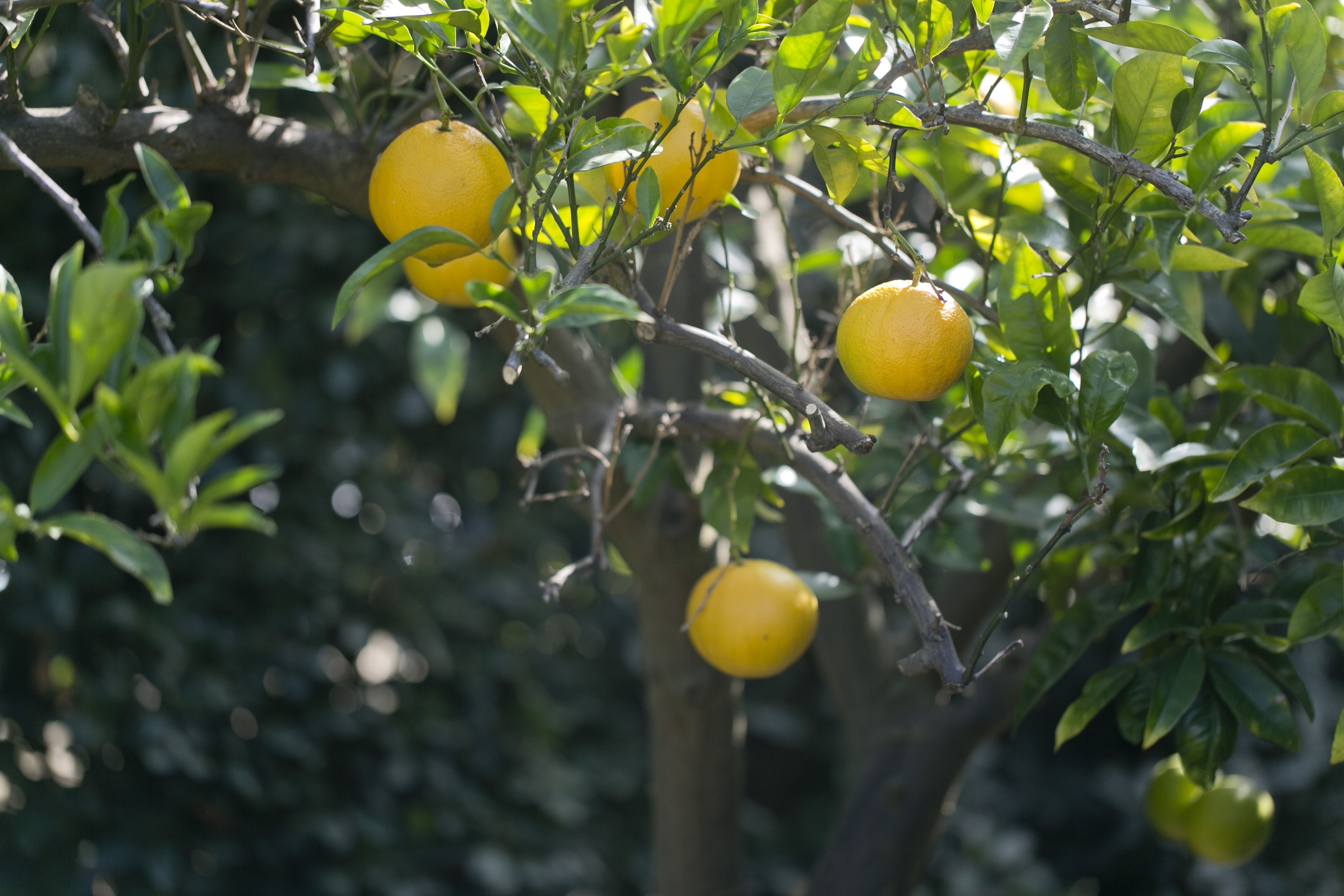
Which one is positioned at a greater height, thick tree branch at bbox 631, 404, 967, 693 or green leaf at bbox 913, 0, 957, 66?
green leaf at bbox 913, 0, 957, 66

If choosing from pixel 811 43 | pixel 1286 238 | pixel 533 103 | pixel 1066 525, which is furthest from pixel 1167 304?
pixel 533 103

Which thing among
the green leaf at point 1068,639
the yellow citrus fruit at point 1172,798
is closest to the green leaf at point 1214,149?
the green leaf at point 1068,639

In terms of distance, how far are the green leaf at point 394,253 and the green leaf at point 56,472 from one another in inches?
4.6

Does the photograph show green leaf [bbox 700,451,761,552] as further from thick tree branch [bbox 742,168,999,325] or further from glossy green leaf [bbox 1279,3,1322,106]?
glossy green leaf [bbox 1279,3,1322,106]

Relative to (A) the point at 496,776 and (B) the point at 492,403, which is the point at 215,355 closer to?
(B) the point at 492,403

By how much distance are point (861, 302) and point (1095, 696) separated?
1.16ft

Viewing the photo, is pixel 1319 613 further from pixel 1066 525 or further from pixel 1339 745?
pixel 1066 525

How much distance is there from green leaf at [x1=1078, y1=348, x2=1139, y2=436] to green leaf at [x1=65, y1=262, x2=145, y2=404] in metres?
0.51

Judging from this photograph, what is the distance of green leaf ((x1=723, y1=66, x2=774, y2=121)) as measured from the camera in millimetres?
539

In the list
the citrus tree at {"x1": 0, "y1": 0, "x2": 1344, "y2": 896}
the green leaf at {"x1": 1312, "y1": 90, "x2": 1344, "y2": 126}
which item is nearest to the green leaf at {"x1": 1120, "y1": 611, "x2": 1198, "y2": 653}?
the citrus tree at {"x1": 0, "y1": 0, "x2": 1344, "y2": 896}

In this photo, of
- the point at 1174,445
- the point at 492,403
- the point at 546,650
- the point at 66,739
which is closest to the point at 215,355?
the point at 492,403

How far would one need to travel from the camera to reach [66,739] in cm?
146

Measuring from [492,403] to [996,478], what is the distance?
3.64ft

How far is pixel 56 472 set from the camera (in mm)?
402
